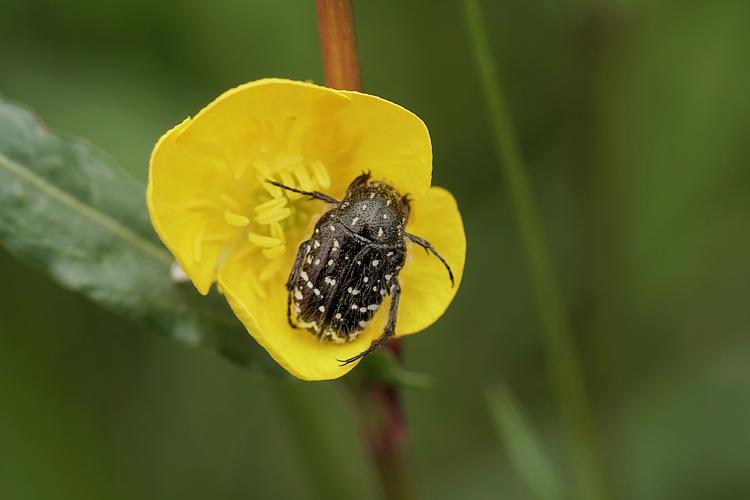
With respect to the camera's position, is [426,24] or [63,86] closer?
[63,86]

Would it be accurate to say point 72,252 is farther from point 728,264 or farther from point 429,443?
point 728,264

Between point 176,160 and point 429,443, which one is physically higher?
point 176,160

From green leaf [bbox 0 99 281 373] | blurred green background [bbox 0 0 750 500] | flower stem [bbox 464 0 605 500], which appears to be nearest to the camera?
green leaf [bbox 0 99 281 373]

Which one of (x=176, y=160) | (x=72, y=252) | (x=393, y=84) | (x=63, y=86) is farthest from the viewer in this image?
(x=393, y=84)

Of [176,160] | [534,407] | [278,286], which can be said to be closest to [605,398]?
[534,407]

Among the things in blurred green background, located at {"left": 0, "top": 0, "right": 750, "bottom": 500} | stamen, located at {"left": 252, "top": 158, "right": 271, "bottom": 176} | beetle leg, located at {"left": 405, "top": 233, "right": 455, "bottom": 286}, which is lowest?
blurred green background, located at {"left": 0, "top": 0, "right": 750, "bottom": 500}

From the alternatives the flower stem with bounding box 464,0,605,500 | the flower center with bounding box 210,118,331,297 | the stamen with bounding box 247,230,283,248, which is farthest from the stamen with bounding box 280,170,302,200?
the flower stem with bounding box 464,0,605,500

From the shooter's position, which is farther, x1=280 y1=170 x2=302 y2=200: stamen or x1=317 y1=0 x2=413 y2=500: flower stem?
x1=317 y1=0 x2=413 y2=500: flower stem

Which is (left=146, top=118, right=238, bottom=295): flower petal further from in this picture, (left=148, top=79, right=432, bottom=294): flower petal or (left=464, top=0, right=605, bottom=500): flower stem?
(left=464, top=0, right=605, bottom=500): flower stem
